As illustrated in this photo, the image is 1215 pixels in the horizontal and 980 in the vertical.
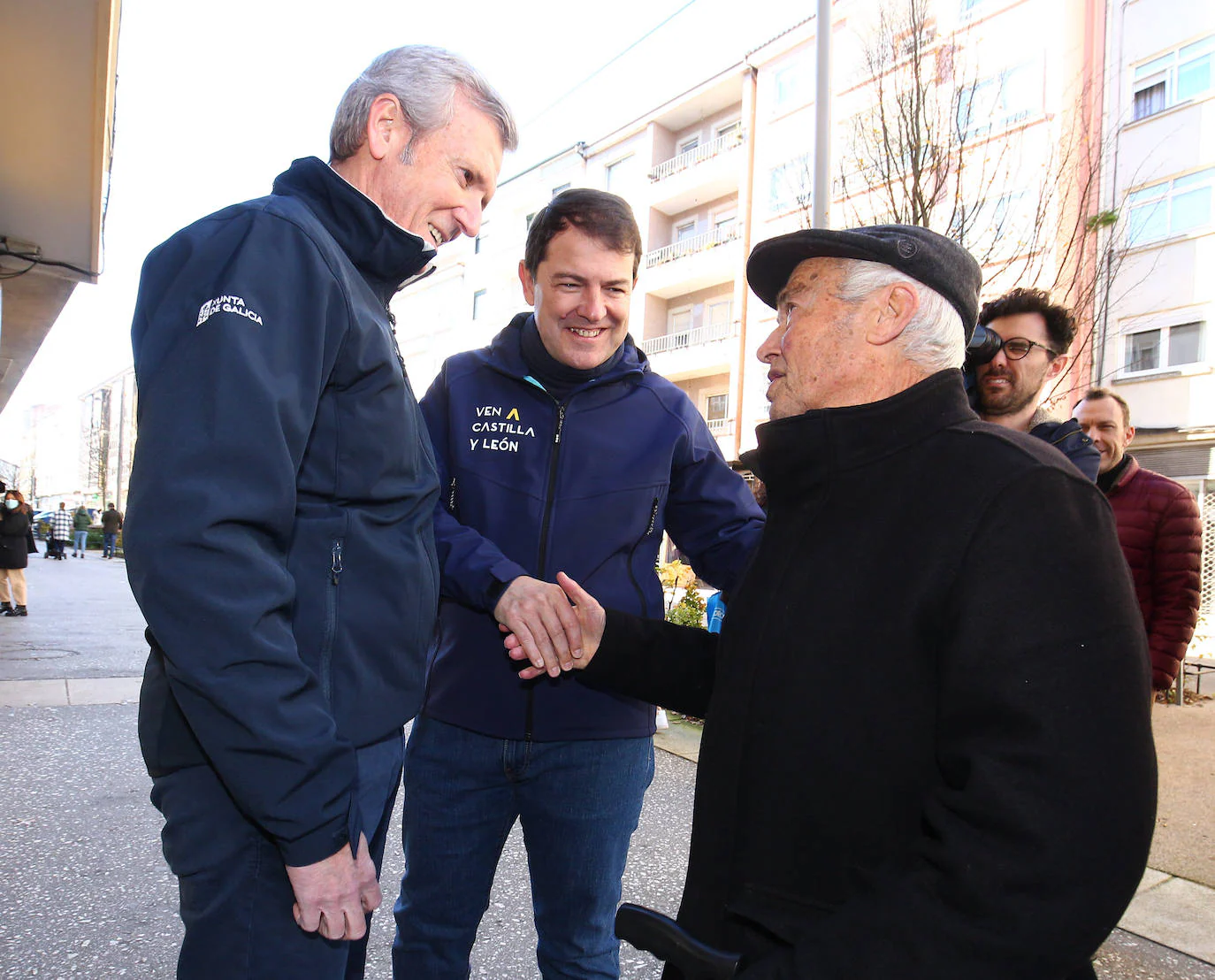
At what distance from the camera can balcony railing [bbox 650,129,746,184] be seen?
22.9 meters

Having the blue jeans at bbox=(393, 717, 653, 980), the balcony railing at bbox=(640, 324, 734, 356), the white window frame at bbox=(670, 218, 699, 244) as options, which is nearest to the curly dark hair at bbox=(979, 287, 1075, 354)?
the blue jeans at bbox=(393, 717, 653, 980)

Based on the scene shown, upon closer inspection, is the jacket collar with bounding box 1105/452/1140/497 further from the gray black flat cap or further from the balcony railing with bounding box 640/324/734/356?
the balcony railing with bounding box 640/324/734/356

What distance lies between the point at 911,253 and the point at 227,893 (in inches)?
58.9

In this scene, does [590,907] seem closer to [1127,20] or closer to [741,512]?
[741,512]

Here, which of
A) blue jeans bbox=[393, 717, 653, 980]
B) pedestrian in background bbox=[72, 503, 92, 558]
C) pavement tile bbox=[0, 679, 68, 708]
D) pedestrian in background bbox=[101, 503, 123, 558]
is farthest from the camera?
pedestrian in background bbox=[72, 503, 92, 558]

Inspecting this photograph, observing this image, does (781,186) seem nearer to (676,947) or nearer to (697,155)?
(697,155)

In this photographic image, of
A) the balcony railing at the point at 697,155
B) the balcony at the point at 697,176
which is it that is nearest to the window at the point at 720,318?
the balcony at the point at 697,176

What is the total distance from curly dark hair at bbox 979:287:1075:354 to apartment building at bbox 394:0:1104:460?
6.72 m

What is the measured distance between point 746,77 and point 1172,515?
21484 millimetres

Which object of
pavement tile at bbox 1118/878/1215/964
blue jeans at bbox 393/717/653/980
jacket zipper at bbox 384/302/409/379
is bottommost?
pavement tile at bbox 1118/878/1215/964

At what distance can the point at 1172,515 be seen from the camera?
13.3ft

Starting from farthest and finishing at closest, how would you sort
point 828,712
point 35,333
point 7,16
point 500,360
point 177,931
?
1. point 35,333
2. point 7,16
3. point 177,931
4. point 500,360
5. point 828,712

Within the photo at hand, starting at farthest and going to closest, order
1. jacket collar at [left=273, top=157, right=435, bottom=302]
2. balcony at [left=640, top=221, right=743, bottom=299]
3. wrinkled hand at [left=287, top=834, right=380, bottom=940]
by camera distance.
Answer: balcony at [left=640, top=221, right=743, bottom=299]
jacket collar at [left=273, top=157, right=435, bottom=302]
wrinkled hand at [left=287, top=834, right=380, bottom=940]

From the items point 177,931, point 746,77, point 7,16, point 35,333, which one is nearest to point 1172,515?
point 177,931
